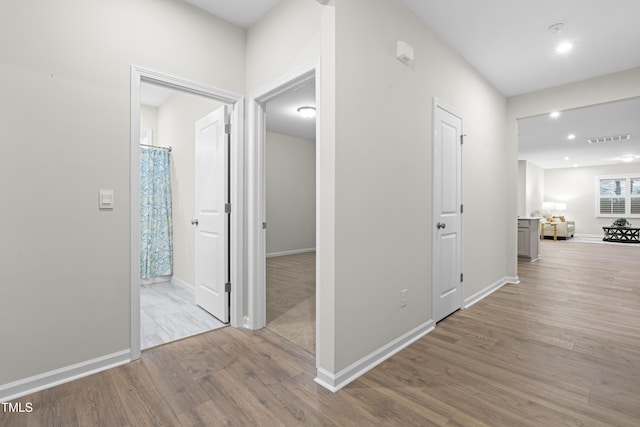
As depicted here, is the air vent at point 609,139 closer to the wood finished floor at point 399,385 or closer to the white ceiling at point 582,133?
the white ceiling at point 582,133

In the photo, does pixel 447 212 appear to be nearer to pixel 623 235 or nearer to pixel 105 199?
pixel 105 199

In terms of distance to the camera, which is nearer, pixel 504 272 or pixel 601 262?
pixel 504 272

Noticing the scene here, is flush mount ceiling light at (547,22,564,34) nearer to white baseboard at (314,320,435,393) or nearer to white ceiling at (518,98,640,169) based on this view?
white ceiling at (518,98,640,169)

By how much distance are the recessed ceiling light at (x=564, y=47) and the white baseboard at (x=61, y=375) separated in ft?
15.4

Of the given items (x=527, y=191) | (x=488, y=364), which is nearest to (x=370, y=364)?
(x=488, y=364)

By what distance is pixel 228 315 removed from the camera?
280 centimetres

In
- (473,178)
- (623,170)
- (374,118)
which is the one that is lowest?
(473,178)

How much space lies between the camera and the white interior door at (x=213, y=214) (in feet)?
9.11

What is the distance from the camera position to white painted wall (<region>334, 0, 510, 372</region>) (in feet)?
6.16

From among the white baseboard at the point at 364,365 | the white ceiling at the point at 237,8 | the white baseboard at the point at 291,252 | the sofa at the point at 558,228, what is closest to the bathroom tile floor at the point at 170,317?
the white baseboard at the point at 364,365

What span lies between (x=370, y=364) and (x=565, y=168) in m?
13.7

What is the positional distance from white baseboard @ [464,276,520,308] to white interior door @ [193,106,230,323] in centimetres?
266

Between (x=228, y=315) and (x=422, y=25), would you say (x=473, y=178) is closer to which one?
(x=422, y=25)

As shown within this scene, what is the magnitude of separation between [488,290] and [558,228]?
338 inches
